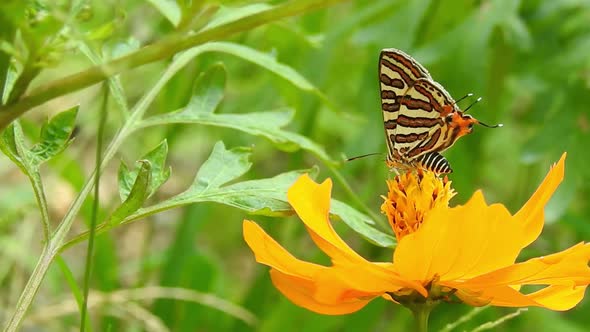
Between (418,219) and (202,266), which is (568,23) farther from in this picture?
(418,219)

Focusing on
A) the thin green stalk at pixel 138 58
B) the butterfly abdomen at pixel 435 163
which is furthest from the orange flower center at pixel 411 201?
the thin green stalk at pixel 138 58

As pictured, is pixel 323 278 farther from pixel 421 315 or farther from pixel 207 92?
pixel 207 92

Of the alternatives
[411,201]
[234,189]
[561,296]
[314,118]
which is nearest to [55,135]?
[234,189]

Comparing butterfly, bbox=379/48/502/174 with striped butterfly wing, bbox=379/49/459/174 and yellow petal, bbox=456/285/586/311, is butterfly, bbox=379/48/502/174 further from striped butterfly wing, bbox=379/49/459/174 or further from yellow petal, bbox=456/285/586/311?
yellow petal, bbox=456/285/586/311

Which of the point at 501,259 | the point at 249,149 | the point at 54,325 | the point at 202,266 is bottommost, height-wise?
the point at 501,259

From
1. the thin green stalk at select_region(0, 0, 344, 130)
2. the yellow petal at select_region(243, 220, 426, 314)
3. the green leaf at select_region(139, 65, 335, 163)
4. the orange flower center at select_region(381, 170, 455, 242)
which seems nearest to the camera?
the thin green stalk at select_region(0, 0, 344, 130)

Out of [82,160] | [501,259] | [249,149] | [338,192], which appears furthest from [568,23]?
[82,160]

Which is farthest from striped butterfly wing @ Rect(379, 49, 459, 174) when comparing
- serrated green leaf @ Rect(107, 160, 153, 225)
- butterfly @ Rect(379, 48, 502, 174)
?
serrated green leaf @ Rect(107, 160, 153, 225)
